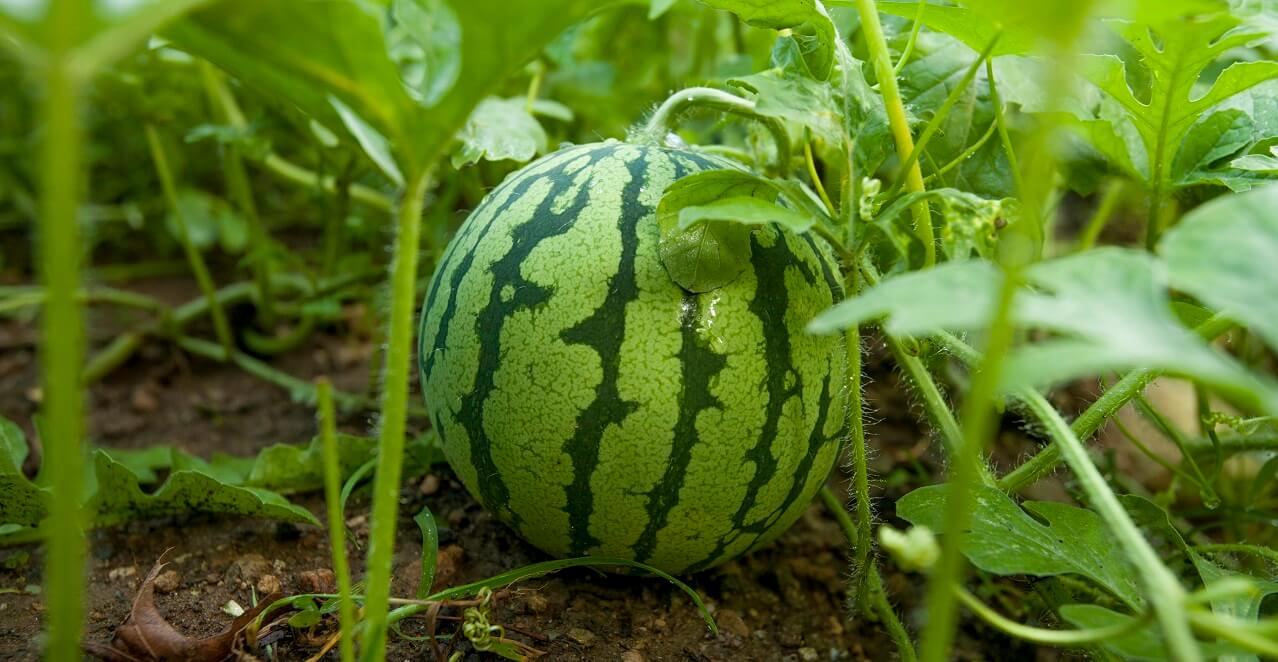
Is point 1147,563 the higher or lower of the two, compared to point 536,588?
higher

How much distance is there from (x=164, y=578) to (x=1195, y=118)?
155cm

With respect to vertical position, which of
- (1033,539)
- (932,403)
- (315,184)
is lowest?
(1033,539)

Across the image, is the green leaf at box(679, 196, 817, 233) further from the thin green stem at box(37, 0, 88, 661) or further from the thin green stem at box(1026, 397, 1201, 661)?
the thin green stem at box(37, 0, 88, 661)

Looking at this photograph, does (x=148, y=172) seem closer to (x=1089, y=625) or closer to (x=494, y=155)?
(x=494, y=155)

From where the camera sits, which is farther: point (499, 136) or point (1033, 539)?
point (499, 136)

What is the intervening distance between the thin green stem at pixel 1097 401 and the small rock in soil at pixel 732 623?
16.7 inches

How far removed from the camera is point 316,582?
1.35 metres

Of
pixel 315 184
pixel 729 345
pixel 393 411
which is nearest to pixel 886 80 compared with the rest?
pixel 729 345

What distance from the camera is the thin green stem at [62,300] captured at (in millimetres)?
622

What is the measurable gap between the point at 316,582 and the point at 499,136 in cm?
72

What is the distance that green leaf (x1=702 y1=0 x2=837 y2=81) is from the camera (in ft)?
3.94

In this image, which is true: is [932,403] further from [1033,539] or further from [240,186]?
[240,186]

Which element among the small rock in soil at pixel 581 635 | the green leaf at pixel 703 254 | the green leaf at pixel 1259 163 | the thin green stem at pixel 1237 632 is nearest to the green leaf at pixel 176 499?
the small rock in soil at pixel 581 635

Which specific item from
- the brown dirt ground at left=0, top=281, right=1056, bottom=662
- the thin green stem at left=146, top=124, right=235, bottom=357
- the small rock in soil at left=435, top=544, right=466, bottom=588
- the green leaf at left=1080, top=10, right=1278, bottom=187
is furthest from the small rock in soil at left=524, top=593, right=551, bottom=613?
the thin green stem at left=146, top=124, right=235, bottom=357
